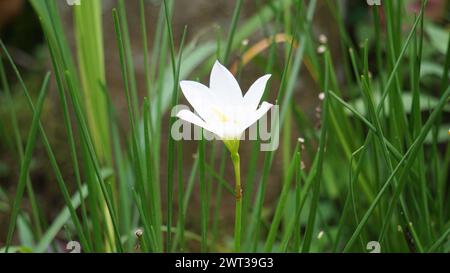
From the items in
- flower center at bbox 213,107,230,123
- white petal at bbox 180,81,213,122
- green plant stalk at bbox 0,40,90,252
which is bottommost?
green plant stalk at bbox 0,40,90,252

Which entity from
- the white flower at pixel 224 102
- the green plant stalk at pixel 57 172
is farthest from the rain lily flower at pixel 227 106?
the green plant stalk at pixel 57 172

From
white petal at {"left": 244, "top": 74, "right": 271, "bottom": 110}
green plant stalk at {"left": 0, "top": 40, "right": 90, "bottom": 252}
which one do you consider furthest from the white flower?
green plant stalk at {"left": 0, "top": 40, "right": 90, "bottom": 252}

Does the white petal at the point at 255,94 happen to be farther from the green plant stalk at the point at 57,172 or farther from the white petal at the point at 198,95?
the green plant stalk at the point at 57,172

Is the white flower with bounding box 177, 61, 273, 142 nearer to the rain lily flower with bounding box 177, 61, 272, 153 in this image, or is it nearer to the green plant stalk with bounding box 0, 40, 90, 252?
the rain lily flower with bounding box 177, 61, 272, 153

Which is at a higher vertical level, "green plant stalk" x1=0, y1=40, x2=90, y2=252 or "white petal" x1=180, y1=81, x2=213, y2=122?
"white petal" x1=180, y1=81, x2=213, y2=122

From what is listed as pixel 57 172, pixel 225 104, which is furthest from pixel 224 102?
pixel 57 172

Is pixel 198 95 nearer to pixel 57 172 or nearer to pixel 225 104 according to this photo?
pixel 225 104
